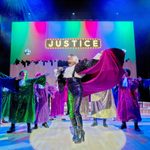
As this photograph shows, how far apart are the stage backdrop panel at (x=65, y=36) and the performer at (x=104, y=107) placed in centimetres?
388

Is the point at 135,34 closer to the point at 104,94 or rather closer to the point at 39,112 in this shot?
the point at 104,94

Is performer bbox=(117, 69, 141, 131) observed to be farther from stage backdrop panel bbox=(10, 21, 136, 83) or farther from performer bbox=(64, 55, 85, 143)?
stage backdrop panel bbox=(10, 21, 136, 83)

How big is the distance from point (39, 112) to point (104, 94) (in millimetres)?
1505

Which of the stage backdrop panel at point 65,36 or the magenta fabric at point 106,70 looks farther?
the stage backdrop panel at point 65,36

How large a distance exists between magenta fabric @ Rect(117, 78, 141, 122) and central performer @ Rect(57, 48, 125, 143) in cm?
123

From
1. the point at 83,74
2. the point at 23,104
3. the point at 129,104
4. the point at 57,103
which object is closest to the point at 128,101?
the point at 129,104

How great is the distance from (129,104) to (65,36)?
5.15 m

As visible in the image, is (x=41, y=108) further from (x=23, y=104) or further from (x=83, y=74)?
(x=83, y=74)

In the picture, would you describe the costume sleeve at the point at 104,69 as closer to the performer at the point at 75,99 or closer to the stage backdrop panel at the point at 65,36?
the performer at the point at 75,99

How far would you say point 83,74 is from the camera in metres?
3.45

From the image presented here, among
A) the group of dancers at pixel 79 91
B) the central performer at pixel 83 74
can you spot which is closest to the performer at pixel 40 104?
the group of dancers at pixel 79 91

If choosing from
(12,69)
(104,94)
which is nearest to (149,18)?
(104,94)

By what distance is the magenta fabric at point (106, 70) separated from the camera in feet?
11.3

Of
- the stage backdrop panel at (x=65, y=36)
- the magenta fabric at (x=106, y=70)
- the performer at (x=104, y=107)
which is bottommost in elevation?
the performer at (x=104, y=107)
